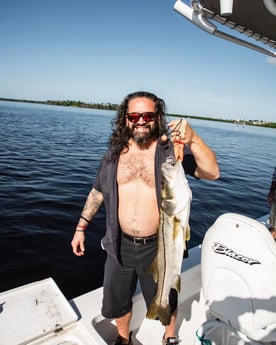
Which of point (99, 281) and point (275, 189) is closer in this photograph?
point (99, 281)

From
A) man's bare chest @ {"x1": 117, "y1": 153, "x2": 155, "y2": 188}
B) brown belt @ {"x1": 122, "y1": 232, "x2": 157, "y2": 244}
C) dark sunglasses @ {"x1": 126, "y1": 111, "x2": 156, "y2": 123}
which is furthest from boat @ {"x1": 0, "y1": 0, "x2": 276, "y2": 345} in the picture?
dark sunglasses @ {"x1": 126, "y1": 111, "x2": 156, "y2": 123}

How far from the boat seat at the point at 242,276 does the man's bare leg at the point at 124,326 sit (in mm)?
1159

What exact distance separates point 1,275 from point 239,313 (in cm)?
514

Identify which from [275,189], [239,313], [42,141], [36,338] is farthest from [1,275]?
[42,141]

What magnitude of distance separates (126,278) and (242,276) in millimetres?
1368

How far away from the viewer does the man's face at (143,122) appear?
2.85m

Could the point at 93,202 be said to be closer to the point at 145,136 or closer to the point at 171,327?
the point at 145,136

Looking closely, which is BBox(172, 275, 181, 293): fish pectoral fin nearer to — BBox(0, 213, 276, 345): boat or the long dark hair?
BBox(0, 213, 276, 345): boat

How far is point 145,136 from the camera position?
2.93 metres

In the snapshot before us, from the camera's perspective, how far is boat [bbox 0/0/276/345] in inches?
87.0

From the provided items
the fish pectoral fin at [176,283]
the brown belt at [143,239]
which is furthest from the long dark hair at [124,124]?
the fish pectoral fin at [176,283]

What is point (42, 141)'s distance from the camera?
19.7 m

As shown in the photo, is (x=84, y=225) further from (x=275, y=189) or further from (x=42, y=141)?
(x=42, y=141)

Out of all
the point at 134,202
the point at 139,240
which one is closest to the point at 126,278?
the point at 139,240
